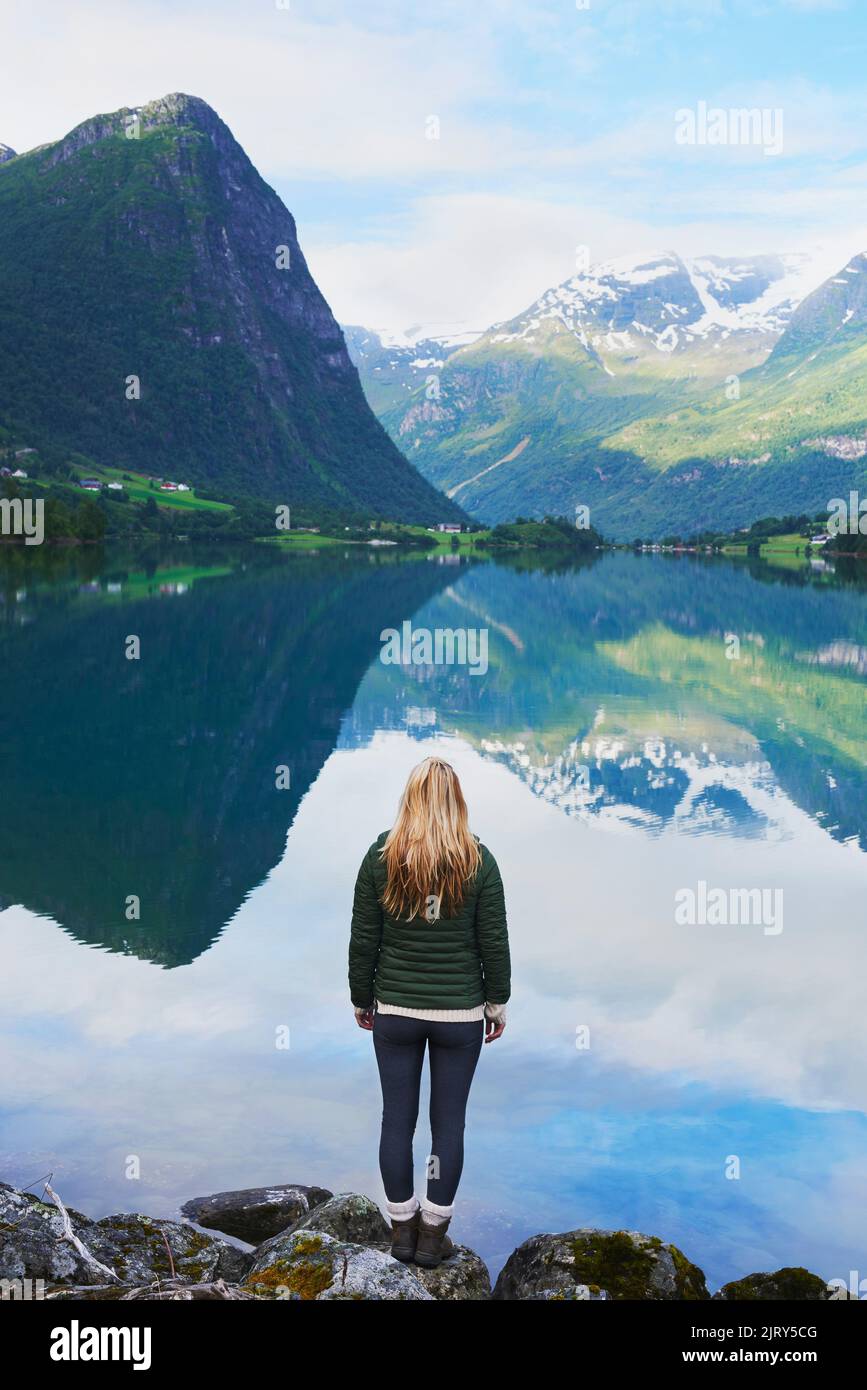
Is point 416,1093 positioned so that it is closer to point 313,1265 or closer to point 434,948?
point 434,948

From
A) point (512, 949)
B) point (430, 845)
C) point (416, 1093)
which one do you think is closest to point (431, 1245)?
point (416, 1093)

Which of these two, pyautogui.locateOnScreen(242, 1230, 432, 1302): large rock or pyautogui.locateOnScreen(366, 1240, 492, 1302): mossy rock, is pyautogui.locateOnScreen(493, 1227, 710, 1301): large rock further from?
pyautogui.locateOnScreen(242, 1230, 432, 1302): large rock

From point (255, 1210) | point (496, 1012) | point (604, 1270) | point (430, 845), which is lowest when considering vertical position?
point (255, 1210)

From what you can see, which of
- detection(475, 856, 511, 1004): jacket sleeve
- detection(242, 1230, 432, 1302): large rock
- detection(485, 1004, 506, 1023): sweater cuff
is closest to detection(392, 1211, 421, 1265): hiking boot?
detection(242, 1230, 432, 1302): large rock

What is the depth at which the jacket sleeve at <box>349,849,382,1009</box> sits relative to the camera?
967 centimetres

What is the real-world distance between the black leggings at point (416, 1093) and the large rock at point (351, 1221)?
1.81 ft

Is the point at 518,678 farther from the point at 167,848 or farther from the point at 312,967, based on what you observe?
the point at 312,967

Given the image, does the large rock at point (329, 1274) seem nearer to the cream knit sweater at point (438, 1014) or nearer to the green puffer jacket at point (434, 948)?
the cream knit sweater at point (438, 1014)

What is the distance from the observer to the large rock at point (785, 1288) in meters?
9.52

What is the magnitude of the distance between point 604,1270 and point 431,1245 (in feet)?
4.49

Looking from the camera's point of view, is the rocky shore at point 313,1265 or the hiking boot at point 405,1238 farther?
the hiking boot at point 405,1238

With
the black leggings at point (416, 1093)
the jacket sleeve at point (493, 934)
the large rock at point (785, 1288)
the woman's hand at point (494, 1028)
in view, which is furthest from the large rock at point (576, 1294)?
the jacket sleeve at point (493, 934)

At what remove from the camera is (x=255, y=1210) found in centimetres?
1130

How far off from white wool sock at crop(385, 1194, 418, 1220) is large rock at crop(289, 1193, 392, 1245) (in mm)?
430
